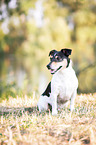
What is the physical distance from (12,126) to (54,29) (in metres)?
18.0

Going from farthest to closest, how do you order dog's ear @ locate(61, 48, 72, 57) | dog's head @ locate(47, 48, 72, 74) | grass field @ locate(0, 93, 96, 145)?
dog's ear @ locate(61, 48, 72, 57)
dog's head @ locate(47, 48, 72, 74)
grass field @ locate(0, 93, 96, 145)

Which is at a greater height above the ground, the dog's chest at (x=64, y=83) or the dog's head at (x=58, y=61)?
the dog's head at (x=58, y=61)

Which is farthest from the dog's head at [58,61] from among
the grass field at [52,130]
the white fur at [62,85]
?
the grass field at [52,130]

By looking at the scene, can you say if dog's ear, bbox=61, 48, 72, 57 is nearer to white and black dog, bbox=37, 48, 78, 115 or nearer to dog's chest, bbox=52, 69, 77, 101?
white and black dog, bbox=37, 48, 78, 115

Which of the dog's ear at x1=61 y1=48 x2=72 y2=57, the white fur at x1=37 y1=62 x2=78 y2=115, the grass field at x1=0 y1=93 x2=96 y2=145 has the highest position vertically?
the dog's ear at x1=61 y1=48 x2=72 y2=57

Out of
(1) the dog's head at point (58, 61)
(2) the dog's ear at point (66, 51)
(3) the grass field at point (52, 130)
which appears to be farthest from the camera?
(2) the dog's ear at point (66, 51)

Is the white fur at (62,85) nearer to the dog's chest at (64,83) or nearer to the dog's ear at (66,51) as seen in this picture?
the dog's chest at (64,83)

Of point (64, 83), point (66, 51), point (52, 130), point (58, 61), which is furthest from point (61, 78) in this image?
point (52, 130)

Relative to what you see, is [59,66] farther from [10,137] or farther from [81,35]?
[81,35]

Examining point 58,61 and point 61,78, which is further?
point 61,78

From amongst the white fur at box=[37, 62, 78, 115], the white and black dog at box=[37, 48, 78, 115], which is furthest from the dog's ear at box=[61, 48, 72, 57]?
the white fur at box=[37, 62, 78, 115]

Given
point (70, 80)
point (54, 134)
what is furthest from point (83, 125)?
point (70, 80)

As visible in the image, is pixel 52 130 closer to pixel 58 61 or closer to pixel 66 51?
pixel 58 61

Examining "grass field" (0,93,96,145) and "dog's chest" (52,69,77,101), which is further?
"dog's chest" (52,69,77,101)
